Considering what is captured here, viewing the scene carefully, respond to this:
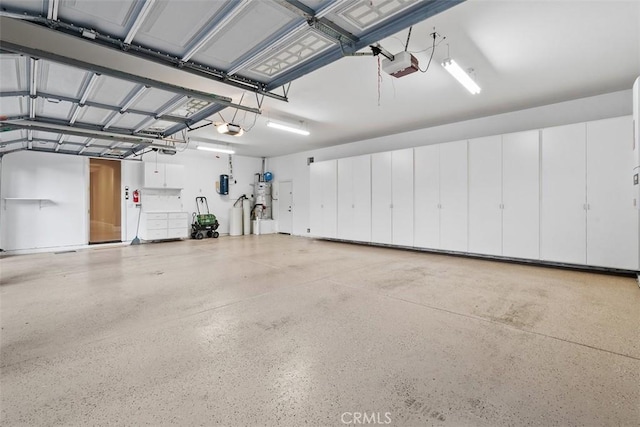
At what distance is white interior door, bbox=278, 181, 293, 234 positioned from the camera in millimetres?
10703

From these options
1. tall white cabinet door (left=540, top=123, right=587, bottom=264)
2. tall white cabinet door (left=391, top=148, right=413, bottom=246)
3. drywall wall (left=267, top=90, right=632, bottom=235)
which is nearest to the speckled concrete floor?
tall white cabinet door (left=540, top=123, right=587, bottom=264)

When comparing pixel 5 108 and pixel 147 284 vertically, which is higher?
pixel 5 108

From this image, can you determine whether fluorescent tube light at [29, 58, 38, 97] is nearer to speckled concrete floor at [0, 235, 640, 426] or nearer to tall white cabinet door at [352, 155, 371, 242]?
speckled concrete floor at [0, 235, 640, 426]

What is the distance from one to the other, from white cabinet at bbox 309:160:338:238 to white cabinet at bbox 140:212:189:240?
4.15 m

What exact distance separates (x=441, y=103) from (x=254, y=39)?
3984 mm

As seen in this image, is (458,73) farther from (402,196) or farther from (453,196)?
(402,196)

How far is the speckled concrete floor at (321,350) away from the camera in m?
1.59

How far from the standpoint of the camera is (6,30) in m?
Answer: 2.78

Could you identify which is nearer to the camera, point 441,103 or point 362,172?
point 441,103

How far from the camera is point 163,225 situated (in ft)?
Answer: 28.3

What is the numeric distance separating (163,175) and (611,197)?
10.6 meters

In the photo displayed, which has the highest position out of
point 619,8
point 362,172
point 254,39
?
point 619,8

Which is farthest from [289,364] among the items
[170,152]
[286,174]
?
[286,174]

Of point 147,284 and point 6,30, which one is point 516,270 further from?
point 6,30
